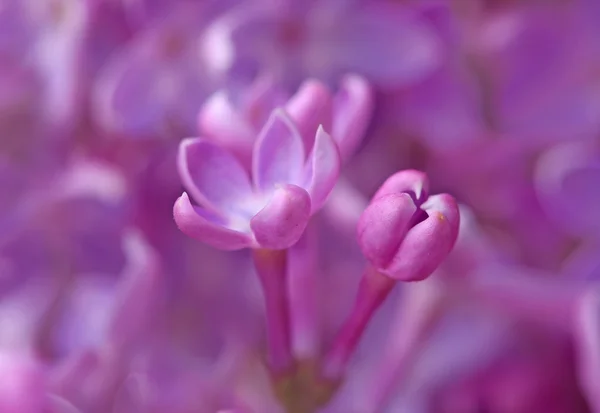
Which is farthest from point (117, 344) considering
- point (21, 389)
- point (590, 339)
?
point (590, 339)

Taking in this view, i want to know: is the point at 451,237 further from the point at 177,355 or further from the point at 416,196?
the point at 177,355

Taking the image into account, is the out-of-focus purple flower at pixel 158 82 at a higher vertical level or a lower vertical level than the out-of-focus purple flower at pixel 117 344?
higher

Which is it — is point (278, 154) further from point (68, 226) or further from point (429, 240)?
point (68, 226)

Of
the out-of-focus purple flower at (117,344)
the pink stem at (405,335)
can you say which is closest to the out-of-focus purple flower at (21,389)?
the out-of-focus purple flower at (117,344)

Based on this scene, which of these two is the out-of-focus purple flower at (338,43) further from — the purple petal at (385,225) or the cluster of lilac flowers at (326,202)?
the purple petal at (385,225)

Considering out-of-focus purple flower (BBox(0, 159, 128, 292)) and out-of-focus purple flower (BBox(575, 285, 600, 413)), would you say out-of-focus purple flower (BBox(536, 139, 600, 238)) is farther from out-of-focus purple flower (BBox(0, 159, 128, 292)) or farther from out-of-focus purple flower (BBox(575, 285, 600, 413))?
out-of-focus purple flower (BBox(0, 159, 128, 292))

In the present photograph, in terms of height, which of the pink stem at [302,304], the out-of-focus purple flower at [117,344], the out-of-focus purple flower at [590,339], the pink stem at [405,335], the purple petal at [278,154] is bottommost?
the pink stem at [405,335]
